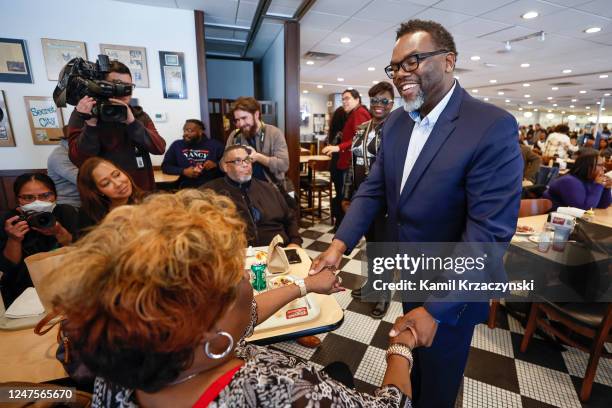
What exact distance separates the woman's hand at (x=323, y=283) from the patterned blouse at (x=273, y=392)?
0.49m

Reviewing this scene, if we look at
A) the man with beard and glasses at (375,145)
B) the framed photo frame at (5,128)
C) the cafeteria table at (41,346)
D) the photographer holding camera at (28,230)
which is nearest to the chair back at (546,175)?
the man with beard and glasses at (375,145)

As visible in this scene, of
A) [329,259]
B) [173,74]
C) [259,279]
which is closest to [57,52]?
[173,74]

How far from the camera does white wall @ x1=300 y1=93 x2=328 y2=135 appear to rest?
46.9 feet

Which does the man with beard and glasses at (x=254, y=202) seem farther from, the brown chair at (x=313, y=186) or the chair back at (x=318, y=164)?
the chair back at (x=318, y=164)

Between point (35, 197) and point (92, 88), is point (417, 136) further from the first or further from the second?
point (35, 197)

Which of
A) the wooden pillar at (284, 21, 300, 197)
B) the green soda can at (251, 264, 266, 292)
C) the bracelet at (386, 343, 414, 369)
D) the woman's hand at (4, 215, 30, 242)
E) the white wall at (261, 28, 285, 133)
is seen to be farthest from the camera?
the white wall at (261, 28, 285, 133)

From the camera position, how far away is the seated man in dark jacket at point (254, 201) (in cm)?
220

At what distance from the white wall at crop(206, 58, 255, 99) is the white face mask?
17.6ft

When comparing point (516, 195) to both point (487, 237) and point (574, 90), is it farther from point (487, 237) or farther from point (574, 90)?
point (574, 90)

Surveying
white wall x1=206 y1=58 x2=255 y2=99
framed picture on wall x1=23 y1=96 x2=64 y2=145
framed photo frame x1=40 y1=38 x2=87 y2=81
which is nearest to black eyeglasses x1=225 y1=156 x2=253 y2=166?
framed picture on wall x1=23 y1=96 x2=64 y2=145

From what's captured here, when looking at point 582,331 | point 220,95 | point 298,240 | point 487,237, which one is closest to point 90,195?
point 298,240

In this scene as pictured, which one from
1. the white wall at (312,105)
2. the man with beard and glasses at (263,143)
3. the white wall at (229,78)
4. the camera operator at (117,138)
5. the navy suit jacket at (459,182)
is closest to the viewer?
the navy suit jacket at (459,182)

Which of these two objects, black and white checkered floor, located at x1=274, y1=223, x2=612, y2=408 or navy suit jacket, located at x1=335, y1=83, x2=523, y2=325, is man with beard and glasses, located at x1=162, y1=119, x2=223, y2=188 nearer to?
black and white checkered floor, located at x1=274, y1=223, x2=612, y2=408

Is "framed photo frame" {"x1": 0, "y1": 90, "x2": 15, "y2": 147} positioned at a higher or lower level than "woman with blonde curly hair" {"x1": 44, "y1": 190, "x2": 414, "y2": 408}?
higher
